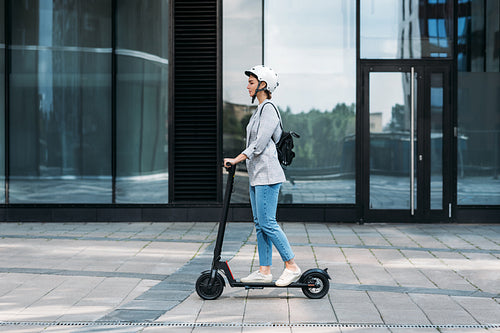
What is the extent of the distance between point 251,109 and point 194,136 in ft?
3.48

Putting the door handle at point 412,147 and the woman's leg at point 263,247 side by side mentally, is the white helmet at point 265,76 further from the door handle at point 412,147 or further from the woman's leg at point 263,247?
the door handle at point 412,147

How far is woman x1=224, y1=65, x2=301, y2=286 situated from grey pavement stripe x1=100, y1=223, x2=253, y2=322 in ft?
2.18

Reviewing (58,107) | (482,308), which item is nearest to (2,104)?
(58,107)

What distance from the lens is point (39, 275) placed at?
685 cm

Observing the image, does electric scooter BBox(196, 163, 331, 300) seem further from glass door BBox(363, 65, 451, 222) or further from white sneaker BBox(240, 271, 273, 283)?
glass door BBox(363, 65, 451, 222)

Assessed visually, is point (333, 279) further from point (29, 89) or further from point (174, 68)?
point (29, 89)

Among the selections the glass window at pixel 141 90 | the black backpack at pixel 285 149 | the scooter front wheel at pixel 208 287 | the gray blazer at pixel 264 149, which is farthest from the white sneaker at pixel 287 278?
the glass window at pixel 141 90

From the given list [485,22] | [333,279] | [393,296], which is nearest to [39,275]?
[333,279]

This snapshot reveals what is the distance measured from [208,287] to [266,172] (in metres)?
1.10

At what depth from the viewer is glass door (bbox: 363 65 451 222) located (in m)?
11.4

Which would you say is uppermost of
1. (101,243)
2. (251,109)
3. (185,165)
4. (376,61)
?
(376,61)

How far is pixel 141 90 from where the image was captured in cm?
1168

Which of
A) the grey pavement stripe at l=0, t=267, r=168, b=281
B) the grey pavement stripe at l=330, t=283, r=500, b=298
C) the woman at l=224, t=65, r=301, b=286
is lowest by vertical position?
the grey pavement stripe at l=0, t=267, r=168, b=281

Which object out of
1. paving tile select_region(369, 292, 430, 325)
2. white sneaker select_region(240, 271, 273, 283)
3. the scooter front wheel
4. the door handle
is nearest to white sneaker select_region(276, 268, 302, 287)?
white sneaker select_region(240, 271, 273, 283)
